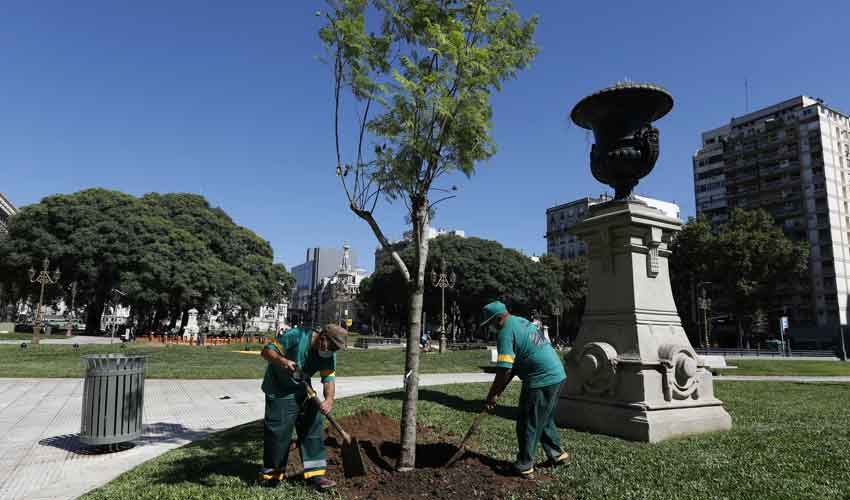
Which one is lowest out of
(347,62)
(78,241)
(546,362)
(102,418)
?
(102,418)

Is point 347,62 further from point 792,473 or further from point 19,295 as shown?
point 19,295

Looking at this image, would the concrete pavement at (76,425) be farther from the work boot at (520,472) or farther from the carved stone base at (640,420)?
the carved stone base at (640,420)

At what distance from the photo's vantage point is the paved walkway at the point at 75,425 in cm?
500

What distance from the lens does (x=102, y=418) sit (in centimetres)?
594

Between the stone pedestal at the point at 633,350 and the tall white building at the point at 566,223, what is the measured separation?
80.6 m

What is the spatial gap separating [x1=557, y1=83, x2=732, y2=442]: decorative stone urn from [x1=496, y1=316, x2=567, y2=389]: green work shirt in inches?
83.6

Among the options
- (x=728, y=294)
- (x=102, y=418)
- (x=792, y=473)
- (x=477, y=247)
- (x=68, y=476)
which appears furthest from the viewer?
(x=477, y=247)

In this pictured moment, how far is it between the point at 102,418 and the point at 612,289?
670 cm

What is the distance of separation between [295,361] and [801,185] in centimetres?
7193

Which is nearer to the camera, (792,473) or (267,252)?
(792,473)

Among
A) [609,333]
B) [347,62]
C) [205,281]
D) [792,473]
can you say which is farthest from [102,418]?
[205,281]

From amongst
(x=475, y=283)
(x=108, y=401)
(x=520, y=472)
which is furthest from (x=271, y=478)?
(x=475, y=283)

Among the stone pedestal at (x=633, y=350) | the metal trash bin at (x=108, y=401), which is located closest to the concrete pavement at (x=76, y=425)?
the metal trash bin at (x=108, y=401)

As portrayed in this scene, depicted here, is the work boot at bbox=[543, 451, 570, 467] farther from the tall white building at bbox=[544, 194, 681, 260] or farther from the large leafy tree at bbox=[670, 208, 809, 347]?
Result: the tall white building at bbox=[544, 194, 681, 260]
